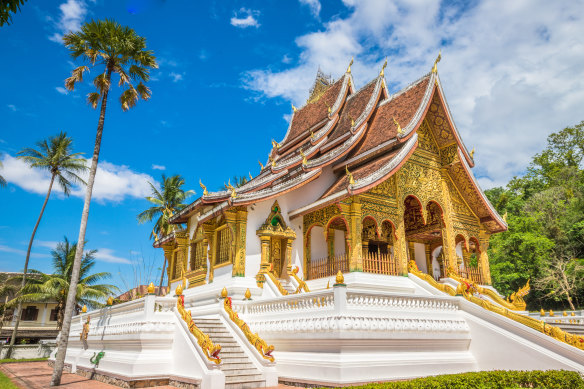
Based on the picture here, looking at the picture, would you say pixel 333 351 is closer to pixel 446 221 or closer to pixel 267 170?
pixel 446 221

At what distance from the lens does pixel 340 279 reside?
25.3 ft

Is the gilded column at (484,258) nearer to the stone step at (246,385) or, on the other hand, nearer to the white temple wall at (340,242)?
the white temple wall at (340,242)

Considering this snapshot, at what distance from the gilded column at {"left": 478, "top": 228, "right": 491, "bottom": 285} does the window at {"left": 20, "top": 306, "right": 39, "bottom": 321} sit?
110 ft

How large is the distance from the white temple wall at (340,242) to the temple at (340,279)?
33mm

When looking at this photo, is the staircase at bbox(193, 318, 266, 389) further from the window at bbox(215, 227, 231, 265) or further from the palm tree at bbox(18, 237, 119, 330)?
the palm tree at bbox(18, 237, 119, 330)

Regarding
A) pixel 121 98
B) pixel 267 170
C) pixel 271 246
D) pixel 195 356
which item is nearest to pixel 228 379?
pixel 195 356

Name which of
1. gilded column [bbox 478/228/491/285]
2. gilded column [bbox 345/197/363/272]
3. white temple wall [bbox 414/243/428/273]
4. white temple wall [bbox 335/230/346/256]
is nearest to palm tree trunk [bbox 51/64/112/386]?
gilded column [bbox 345/197/363/272]

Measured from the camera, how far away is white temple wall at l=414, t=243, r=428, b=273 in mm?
15219

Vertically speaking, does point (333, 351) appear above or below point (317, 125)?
below

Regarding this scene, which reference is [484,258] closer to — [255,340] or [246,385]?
[255,340]

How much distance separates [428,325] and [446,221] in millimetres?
5425

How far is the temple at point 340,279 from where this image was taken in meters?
7.87

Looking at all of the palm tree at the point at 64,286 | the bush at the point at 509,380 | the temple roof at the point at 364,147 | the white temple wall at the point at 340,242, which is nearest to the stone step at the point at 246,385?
the bush at the point at 509,380

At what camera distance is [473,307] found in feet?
30.9
